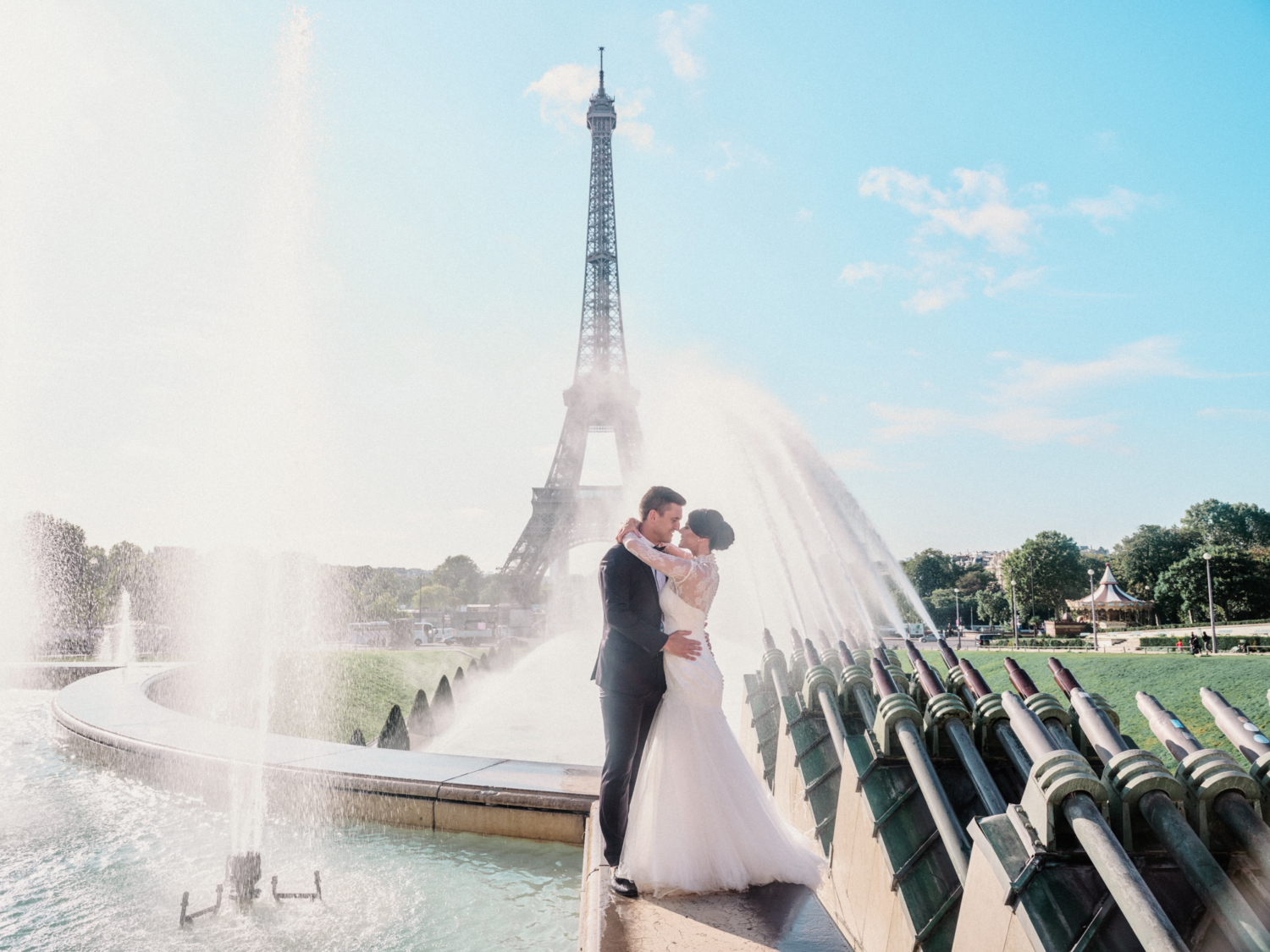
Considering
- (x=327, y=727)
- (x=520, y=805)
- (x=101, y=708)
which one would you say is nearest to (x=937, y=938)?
(x=520, y=805)

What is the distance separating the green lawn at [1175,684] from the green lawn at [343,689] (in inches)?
545

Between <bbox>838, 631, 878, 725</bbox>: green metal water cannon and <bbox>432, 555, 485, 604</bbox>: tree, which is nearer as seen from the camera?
<bbox>838, 631, 878, 725</bbox>: green metal water cannon

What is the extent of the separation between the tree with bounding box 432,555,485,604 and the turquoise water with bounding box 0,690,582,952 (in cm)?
11242

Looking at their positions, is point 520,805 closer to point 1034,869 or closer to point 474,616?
point 1034,869

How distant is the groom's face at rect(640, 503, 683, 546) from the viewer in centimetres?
382

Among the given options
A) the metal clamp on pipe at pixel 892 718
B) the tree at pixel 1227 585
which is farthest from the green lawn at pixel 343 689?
the tree at pixel 1227 585

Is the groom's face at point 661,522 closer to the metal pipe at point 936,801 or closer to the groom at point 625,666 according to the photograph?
the groom at point 625,666

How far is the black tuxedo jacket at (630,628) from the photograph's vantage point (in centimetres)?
365

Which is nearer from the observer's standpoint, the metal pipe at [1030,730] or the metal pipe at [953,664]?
Result: the metal pipe at [1030,730]

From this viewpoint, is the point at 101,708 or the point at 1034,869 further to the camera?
the point at 101,708

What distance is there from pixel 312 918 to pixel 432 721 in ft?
40.3

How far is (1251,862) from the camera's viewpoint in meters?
2.14

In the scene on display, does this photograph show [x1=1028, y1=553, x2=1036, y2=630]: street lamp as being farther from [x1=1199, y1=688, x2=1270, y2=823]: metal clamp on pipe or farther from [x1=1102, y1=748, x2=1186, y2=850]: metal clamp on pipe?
[x1=1102, y1=748, x2=1186, y2=850]: metal clamp on pipe

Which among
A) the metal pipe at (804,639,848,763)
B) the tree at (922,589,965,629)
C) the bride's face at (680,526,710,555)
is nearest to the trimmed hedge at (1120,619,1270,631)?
the tree at (922,589,965,629)
